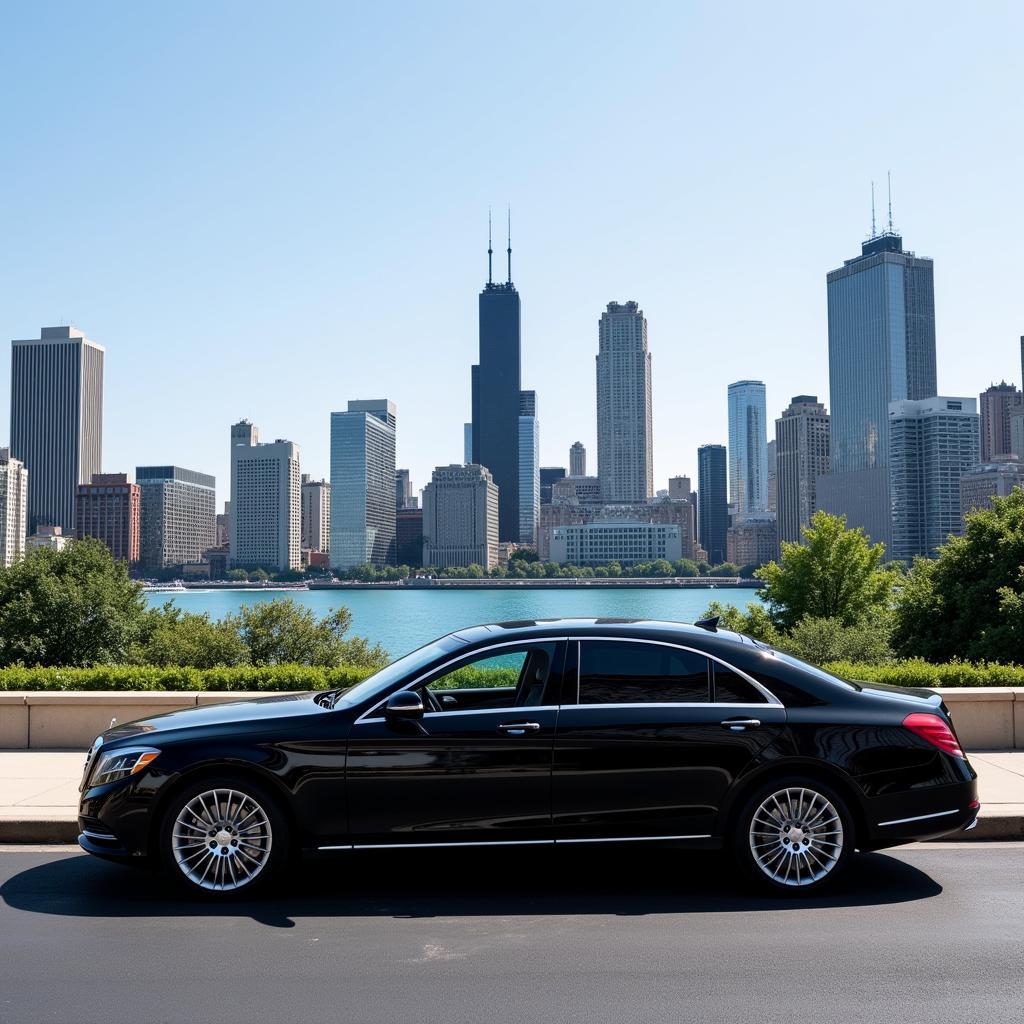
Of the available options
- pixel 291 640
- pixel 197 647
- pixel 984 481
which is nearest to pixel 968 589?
pixel 291 640

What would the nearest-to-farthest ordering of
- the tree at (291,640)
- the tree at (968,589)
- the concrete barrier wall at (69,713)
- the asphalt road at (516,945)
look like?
the asphalt road at (516,945)
the concrete barrier wall at (69,713)
the tree at (968,589)
the tree at (291,640)

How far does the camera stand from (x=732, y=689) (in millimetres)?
6262

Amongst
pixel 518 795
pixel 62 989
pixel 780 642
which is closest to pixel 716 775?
pixel 518 795

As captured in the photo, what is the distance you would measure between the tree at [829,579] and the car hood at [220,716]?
3075cm

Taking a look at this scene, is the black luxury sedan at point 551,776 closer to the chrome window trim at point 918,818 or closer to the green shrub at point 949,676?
the chrome window trim at point 918,818

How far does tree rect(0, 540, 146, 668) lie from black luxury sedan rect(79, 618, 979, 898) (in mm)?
21888

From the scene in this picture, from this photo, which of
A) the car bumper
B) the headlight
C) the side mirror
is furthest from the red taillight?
the headlight

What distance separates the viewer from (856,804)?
6.16 m

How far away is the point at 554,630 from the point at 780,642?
17210mm

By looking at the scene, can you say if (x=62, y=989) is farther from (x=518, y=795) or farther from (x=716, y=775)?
(x=716, y=775)

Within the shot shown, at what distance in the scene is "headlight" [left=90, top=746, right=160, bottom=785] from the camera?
19.9 feet

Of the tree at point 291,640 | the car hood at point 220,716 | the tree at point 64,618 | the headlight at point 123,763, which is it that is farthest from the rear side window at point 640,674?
the tree at point 64,618

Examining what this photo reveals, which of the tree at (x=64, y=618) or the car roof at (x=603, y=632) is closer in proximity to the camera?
the car roof at (x=603, y=632)

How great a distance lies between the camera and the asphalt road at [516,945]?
4562 mm
